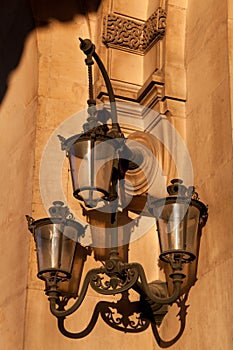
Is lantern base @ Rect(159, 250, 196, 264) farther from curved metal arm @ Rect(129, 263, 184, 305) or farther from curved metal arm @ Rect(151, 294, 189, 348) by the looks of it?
curved metal arm @ Rect(151, 294, 189, 348)

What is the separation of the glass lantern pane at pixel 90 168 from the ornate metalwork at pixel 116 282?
571 mm

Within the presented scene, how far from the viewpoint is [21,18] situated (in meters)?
8.25

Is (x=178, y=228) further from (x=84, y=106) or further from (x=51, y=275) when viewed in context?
(x=84, y=106)

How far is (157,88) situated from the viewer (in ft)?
24.1

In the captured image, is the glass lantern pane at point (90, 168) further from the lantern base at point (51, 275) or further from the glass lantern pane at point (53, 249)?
the lantern base at point (51, 275)

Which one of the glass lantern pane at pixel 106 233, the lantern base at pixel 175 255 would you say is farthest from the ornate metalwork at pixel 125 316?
the lantern base at pixel 175 255

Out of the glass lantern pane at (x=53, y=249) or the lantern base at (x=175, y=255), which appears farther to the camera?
the glass lantern pane at (x=53, y=249)

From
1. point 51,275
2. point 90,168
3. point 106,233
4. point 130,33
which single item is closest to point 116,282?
point 51,275

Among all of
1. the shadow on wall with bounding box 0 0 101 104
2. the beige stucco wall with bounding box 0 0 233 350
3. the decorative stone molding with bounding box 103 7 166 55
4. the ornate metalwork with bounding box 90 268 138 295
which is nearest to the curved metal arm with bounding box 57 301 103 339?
the beige stucco wall with bounding box 0 0 233 350

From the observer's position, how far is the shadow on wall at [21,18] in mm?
7902

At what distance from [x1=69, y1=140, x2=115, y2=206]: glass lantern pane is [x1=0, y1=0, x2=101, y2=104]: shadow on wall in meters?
1.76

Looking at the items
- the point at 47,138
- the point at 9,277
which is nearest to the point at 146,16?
the point at 47,138

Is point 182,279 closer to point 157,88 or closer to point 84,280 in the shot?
point 84,280

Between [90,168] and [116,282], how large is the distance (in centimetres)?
85
